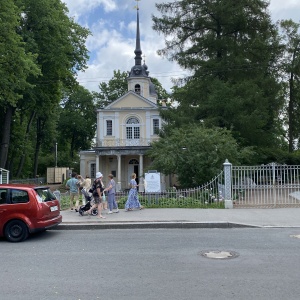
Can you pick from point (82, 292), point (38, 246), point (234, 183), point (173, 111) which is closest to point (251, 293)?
point (82, 292)

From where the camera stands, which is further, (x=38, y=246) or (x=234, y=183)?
(x=234, y=183)

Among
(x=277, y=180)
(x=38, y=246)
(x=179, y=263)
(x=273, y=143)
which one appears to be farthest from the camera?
(x=273, y=143)

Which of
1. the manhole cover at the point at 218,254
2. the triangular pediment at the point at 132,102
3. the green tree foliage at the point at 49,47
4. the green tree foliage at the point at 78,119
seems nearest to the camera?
the manhole cover at the point at 218,254

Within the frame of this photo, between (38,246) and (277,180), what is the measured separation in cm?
981

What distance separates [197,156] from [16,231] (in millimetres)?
10520

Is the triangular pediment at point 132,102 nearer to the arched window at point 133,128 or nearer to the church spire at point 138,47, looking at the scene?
the arched window at point 133,128

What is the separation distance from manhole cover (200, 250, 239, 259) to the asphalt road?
0.09 meters

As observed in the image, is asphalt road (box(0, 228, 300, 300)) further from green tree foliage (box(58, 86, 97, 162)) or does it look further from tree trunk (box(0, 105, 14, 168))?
green tree foliage (box(58, 86, 97, 162))

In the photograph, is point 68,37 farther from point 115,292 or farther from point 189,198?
point 115,292

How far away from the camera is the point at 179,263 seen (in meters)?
6.84

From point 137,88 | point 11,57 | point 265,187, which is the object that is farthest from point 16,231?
point 137,88

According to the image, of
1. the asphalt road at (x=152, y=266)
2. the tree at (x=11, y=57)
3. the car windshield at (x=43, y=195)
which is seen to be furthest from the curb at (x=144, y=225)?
the tree at (x=11, y=57)

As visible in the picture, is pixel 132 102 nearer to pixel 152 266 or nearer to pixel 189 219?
pixel 189 219

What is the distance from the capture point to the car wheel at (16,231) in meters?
9.38
